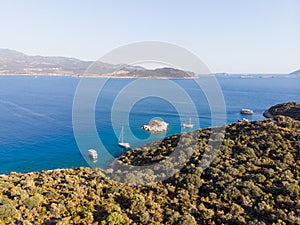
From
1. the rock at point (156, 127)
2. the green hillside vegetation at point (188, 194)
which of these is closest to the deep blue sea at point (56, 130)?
the rock at point (156, 127)

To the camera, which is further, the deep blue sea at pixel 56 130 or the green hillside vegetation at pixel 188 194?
the deep blue sea at pixel 56 130

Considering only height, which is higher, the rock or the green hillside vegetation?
the green hillside vegetation

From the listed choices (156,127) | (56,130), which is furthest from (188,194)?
(56,130)

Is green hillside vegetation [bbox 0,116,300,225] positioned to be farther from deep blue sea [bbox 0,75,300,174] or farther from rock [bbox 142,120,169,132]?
rock [bbox 142,120,169,132]

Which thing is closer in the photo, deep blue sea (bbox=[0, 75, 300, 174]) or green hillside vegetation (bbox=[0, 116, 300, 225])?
green hillside vegetation (bbox=[0, 116, 300, 225])

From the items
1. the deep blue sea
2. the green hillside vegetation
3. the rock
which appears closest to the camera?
the green hillside vegetation

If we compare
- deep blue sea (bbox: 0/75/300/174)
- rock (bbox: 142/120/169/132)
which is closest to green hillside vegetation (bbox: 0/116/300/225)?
deep blue sea (bbox: 0/75/300/174)

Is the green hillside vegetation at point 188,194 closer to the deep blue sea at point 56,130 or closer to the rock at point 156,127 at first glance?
the deep blue sea at point 56,130

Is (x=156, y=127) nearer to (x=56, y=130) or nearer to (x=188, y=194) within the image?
(x=56, y=130)
